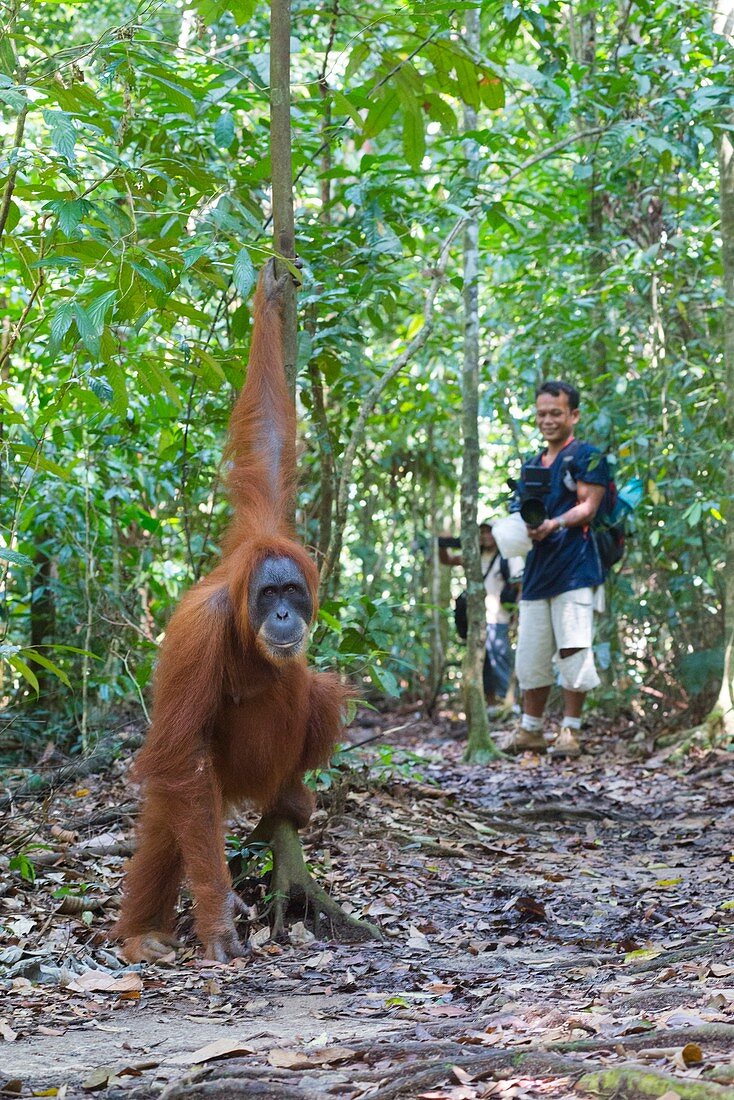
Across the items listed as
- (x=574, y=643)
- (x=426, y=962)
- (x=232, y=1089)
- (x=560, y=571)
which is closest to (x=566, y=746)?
(x=574, y=643)

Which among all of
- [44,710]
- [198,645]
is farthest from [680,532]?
[198,645]

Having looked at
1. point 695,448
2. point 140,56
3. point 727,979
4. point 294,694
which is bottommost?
point 727,979

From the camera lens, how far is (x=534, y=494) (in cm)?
793

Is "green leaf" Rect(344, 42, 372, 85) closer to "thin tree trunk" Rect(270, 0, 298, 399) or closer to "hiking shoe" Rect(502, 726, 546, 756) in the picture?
"thin tree trunk" Rect(270, 0, 298, 399)

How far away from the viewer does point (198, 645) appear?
3.92 meters

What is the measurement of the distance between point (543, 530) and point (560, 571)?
354mm

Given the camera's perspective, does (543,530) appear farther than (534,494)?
No

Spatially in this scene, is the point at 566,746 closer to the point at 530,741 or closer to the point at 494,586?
the point at 530,741

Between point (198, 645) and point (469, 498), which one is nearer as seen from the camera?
point (198, 645)

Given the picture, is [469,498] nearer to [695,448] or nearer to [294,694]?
[695,448]

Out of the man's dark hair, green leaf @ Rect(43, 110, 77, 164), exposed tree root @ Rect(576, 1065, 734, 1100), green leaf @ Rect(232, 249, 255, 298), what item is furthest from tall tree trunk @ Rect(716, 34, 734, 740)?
exposed tree root @ Rect(576, 1065, 734, 1100)

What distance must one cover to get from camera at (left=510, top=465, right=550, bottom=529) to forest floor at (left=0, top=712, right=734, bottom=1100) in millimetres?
1793

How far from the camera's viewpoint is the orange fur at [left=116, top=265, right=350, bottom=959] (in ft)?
12.9

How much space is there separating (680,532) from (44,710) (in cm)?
448
